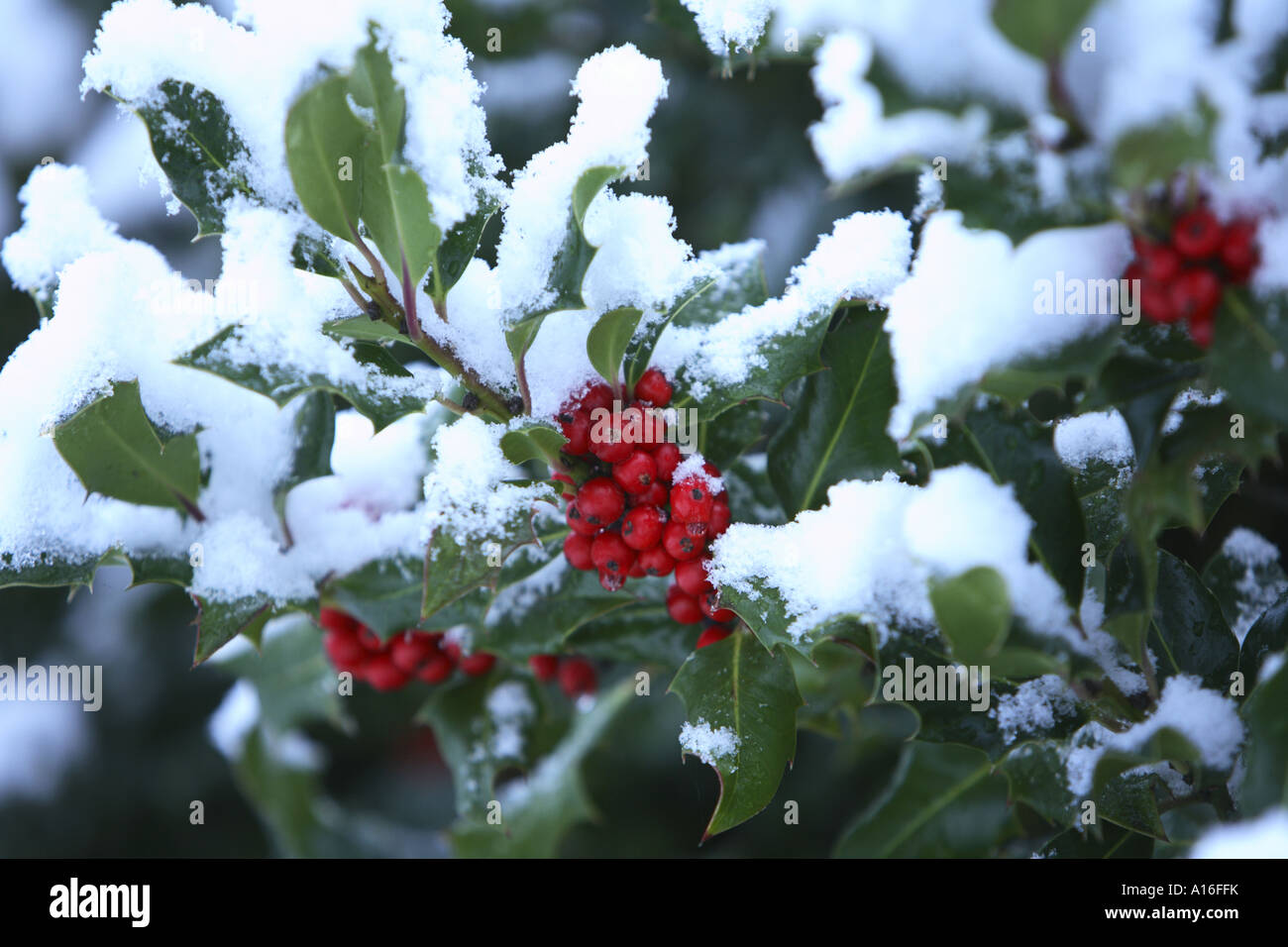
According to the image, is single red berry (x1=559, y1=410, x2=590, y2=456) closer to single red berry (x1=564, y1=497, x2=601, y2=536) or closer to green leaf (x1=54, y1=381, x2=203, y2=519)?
single red berry (x1=564, y1=497, x2=601, y2=536)

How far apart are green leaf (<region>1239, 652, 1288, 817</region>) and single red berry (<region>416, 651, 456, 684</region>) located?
943 mm

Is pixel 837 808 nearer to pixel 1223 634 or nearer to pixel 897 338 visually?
pixel 1223 634

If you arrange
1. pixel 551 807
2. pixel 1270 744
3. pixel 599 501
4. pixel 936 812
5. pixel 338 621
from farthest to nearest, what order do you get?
1. pixel 551 807
2. pixel 338 621
3. pixel 936 812
4. pixel 599 501
5. pixel 1270 744

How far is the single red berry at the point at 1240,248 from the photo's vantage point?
67 centimetres

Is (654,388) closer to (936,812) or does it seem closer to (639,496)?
(639,496)

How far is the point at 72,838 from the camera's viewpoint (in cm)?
265

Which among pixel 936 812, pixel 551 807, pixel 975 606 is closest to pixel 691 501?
pixel 975 606

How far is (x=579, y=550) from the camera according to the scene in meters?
1.03

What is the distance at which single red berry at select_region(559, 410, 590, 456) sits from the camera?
3.15 ft

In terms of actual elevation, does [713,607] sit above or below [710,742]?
above

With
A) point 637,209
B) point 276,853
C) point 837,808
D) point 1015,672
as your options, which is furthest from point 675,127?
point 276,853

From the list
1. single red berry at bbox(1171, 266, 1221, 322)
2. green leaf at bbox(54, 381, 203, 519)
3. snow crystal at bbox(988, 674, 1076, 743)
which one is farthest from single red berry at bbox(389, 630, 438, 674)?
single red berry at bbox(1171, 266, 1221, 322)

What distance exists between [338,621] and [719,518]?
23.1 inches

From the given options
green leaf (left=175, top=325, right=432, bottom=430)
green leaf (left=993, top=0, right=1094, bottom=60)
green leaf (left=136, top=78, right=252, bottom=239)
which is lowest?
green leaf (left=175, top=325, right=432, bottom=430)
